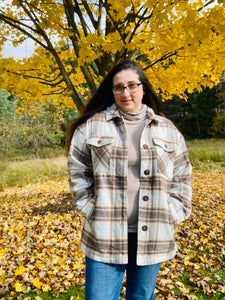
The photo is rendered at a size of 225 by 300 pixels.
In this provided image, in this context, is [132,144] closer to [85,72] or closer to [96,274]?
[96,274]

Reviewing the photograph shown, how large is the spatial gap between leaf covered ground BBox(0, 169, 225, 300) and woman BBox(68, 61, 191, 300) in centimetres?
141

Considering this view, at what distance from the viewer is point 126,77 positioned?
152cm

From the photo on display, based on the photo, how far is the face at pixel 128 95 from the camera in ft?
4.97

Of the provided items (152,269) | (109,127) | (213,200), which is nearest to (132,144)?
(109,127)

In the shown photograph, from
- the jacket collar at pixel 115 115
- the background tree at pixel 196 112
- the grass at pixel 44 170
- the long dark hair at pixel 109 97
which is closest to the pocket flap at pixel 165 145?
the jacket collar at pixel 115 115

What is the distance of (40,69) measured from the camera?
4.03 metres

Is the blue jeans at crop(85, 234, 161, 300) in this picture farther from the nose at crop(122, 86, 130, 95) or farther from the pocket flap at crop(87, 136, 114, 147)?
the nose at crop(122, 86, 130, 95)

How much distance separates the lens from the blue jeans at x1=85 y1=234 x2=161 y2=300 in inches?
53.8

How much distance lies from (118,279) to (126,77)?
1.27 metres

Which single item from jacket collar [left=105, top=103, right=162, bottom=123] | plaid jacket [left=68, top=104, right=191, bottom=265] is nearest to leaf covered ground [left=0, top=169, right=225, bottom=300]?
plaid jacket [left=68, top=104, right=191, bottom=265]

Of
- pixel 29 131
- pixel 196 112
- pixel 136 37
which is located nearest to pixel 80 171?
pixel 136 37

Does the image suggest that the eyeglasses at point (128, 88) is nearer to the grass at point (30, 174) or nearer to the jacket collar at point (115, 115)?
the jacket collar at point (115, 115)

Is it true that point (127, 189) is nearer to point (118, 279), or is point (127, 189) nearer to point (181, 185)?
point (181, 185)

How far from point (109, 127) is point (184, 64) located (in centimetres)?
225
